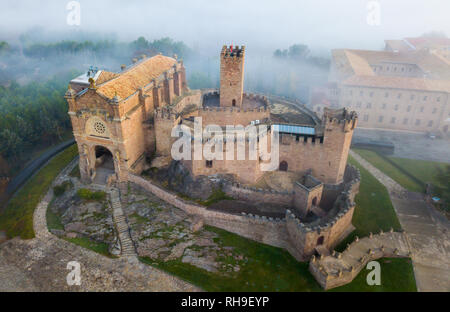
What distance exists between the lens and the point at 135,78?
1833 inches

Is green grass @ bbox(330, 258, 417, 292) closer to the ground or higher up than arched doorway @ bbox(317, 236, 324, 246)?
closer to the ground

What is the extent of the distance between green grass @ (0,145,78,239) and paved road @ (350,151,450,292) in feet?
144

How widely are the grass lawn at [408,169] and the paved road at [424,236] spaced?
A: 1.91 metres

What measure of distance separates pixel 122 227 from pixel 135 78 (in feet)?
72.3

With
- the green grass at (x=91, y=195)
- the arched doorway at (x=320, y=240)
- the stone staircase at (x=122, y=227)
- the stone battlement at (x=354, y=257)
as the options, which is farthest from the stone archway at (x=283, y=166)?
the green grass at (x=91, y=195)

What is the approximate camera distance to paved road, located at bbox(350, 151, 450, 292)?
1257 inches

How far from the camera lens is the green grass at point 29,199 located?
3869cm

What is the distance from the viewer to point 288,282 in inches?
1225

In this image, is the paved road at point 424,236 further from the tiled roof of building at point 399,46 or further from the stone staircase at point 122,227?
the tiled roof of building at point 399,46

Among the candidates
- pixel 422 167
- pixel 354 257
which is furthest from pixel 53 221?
pixel 422 167

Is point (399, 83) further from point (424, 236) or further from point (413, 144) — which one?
point (424, 236)

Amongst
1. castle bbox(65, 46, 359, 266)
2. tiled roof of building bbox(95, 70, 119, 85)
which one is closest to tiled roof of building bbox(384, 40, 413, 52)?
castle bbox(65, 46, 359, 266)

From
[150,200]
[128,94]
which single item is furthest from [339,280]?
[128,94]

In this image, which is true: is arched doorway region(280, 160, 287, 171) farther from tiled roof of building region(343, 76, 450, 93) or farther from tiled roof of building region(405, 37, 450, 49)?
tiled roof of building region(405, 37, 450, 49)
